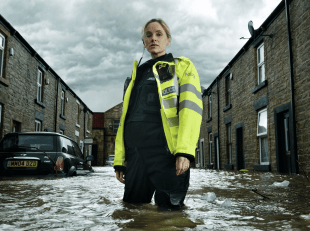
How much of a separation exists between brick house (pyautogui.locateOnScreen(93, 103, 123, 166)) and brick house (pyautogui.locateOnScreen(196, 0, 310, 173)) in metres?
17.8

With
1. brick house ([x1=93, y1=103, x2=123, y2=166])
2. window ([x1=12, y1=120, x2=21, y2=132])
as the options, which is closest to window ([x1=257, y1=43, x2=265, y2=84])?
window ([x1=12, y1=120, x2=21, y2=132])

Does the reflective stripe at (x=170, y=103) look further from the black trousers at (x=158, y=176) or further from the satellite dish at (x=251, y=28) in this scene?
the satellite dish at (x=251, y=28)

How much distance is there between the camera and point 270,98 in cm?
1023

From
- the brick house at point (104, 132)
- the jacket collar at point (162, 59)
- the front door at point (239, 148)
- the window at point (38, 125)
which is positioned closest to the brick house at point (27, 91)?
the window at point (38, 125)

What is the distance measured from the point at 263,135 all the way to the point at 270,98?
1.52 m

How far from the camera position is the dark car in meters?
6.36

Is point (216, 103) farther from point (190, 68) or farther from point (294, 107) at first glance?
point (190, 68)

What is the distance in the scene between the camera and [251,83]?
12023 millimetres

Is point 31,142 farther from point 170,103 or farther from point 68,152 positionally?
point 170,103

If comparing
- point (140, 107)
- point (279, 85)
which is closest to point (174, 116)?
point (140, 107)

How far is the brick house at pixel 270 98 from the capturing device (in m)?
8.23

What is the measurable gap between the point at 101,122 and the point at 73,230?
32694 mm

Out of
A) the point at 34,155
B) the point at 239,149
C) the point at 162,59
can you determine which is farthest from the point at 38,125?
the point at 162,59

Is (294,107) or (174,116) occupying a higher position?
(294,107)
